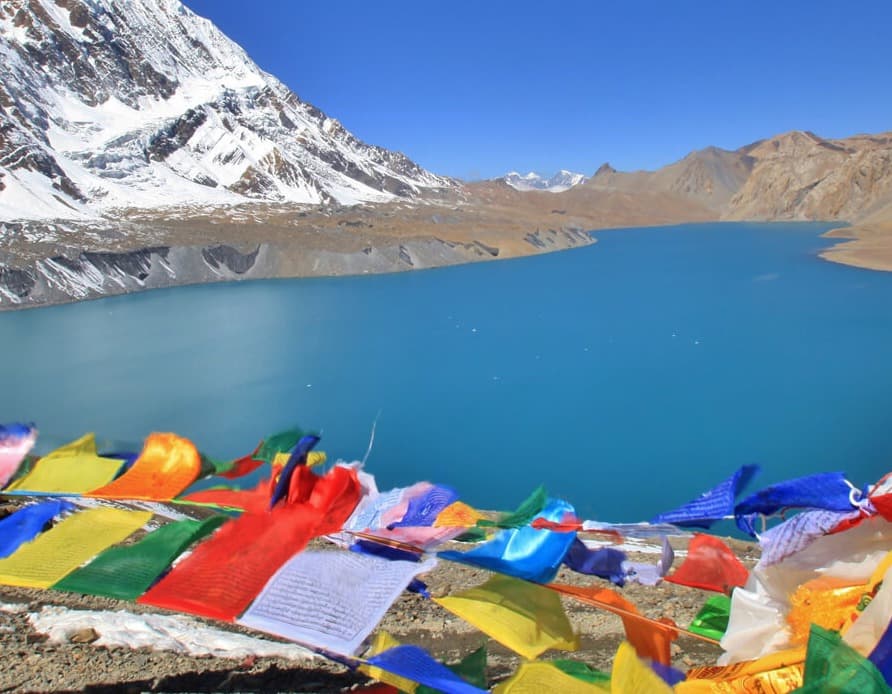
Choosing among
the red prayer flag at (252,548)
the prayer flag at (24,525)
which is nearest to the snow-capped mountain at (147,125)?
the prayer flag at (24,525)

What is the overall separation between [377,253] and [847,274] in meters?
23.9

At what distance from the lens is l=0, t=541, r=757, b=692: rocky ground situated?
9.57ft

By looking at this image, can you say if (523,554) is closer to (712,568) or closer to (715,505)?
(715,505)

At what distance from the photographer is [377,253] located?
39281mm

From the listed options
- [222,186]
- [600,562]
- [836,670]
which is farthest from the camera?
[222,186]

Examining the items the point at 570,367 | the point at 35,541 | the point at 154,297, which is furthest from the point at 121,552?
the point at 154,297

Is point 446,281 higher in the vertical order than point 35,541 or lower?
higher

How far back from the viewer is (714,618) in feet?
9.24

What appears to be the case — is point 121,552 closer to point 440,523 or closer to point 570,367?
point 440,523

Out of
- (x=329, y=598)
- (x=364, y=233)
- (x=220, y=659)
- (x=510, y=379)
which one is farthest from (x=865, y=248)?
(x=329, y=598)

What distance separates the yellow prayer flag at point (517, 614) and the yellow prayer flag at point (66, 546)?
56.0 inches

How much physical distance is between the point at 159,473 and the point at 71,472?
53cm

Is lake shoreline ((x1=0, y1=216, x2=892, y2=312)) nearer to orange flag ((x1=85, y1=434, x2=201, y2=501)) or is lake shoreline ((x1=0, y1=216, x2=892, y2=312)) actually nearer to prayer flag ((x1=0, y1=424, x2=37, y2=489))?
prayer flag ((x1=0, y1=424, x2=37, y2=489))

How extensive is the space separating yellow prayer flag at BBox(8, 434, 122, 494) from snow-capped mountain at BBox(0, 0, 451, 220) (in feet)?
145
